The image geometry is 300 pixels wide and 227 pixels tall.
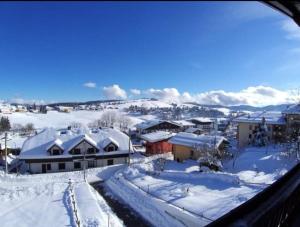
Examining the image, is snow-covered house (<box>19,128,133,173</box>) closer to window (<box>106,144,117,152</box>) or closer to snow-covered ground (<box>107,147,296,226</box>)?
window (<box>106,144,117,152</box>)

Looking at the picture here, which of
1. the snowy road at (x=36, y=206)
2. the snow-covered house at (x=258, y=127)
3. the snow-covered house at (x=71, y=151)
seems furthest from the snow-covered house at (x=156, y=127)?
the snowy road at (x=36, y=206)

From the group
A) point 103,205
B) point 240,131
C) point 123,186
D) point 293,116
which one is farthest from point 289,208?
point 240,131

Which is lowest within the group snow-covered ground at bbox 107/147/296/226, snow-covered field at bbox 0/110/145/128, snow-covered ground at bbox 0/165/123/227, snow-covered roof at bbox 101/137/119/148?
snow-covered ground at bbox 0/165/123/227

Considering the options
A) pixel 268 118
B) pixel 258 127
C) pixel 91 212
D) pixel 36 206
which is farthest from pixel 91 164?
pixel 268 118

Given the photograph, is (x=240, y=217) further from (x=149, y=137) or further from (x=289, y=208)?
(x=149, y=137)

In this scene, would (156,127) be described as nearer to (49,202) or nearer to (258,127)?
(258,127)

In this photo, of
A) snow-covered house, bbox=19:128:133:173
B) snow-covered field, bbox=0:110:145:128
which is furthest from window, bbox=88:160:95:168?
snow-covered field, bbox=0:110:145:128

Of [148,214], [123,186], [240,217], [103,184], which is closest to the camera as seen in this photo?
[240,217]
